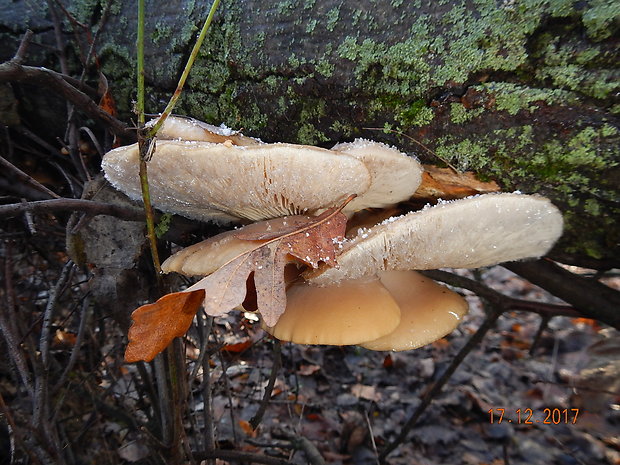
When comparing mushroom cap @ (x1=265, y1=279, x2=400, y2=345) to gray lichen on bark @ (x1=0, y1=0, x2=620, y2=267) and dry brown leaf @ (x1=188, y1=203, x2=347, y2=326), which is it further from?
gray lichen on bark @ (x1=0, y1=0, x2=620, y2=267)

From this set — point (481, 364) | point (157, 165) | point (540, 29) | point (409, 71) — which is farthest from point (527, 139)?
point (481, 364)

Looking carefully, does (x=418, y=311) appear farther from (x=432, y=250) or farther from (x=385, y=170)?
(x=385, y=170)

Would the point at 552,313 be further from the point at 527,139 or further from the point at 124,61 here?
the point at 124,61

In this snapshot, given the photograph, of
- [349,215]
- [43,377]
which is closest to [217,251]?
[349,215]

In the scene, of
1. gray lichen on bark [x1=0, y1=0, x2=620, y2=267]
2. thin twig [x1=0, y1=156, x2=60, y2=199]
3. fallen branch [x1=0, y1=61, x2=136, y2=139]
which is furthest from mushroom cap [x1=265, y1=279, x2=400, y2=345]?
thin twig [x1=0, y1=156, x2=60, y2=199]
